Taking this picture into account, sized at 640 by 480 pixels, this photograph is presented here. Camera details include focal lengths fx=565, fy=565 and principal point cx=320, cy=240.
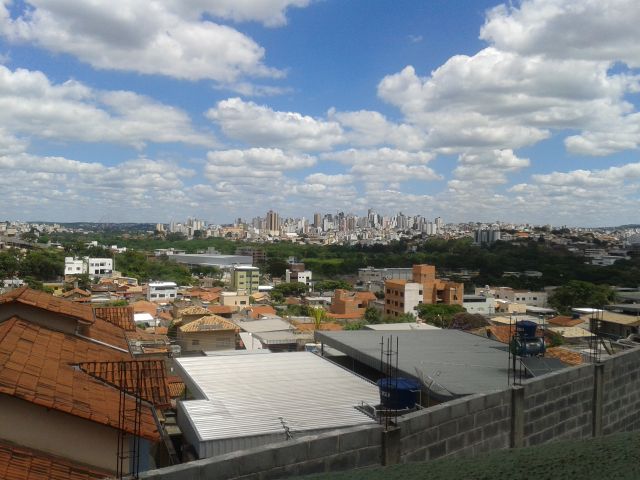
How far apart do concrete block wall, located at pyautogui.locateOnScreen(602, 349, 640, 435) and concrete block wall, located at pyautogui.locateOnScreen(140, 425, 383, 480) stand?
3.42 metres

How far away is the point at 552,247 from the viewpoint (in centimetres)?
10412

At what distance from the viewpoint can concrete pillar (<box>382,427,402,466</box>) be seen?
12.3ft

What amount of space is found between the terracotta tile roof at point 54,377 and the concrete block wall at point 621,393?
4580 millimetres

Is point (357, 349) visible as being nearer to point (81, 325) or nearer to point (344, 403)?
point (344, 403)

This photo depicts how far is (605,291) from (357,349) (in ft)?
133

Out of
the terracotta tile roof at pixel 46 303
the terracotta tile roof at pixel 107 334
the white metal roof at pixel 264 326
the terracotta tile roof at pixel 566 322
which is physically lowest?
the terracotta tile roof at pixel 566 322

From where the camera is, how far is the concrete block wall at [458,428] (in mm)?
3990

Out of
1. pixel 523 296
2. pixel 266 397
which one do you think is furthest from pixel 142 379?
pixel 523 296

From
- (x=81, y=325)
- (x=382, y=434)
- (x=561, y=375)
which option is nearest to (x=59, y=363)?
(x=81, y=325)

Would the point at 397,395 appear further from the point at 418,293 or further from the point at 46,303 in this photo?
the point at 418,293

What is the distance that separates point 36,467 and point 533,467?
3671mm

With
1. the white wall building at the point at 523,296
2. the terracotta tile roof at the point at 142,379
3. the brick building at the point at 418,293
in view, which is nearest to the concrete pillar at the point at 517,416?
the terracotta tile roof at the point at 142,379

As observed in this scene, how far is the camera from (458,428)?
4.35 m

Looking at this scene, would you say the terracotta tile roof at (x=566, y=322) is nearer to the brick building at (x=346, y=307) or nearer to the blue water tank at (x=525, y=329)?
the brick building at (x=346, y=307)
